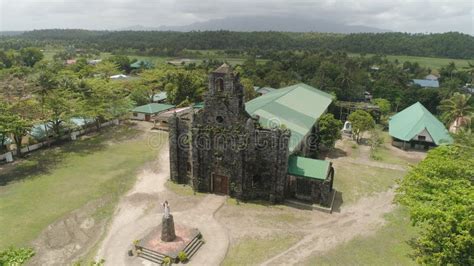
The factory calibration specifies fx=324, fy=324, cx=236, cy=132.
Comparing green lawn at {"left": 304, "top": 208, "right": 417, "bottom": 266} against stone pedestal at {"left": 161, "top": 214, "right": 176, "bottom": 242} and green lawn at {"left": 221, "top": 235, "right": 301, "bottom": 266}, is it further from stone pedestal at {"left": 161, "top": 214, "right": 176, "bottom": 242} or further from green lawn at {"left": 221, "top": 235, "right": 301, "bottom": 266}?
stone pedestal at {"left": 161, "top": 214, "right": 176, "bottom": 242}

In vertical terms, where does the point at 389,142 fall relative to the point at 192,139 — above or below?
below

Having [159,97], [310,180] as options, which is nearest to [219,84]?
[310,180]

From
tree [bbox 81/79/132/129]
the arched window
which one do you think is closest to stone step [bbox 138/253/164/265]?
the arched window

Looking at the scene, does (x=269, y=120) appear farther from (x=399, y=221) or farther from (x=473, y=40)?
(x=473, y=40)

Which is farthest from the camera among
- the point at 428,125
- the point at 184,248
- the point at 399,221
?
the point at 428,125

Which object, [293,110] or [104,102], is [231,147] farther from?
[104,102]

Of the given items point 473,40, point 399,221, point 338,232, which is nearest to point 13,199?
point 338,232
